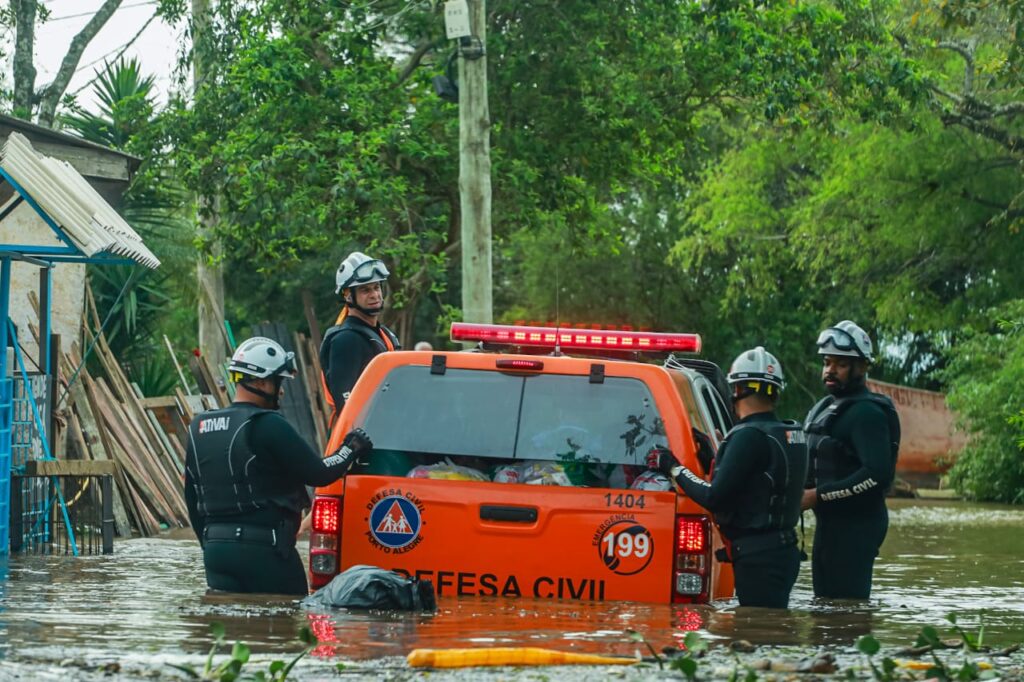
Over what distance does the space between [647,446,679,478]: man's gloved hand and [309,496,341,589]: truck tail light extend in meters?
1.47

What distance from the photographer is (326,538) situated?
859cm

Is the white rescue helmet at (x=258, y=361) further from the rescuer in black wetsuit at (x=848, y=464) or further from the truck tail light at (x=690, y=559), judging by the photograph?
the rescuer in black wetsuit at (x=848, y=464)

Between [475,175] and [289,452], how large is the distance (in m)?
10.6

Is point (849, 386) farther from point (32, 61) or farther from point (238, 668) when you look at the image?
point (32, 61)

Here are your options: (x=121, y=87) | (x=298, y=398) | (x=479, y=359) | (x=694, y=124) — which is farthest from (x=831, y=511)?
(x=121, y=87)

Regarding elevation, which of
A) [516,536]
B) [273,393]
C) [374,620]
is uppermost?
[273,393]

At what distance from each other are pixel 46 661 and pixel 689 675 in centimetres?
245

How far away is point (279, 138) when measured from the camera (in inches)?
954

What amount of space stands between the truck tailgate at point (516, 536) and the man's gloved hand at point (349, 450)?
0.16m

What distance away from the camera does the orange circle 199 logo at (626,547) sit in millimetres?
8375

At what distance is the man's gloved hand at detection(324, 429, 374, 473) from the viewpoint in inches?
331

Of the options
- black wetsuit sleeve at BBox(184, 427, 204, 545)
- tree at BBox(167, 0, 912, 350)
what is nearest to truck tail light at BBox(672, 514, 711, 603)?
black wetsuit sleeve at BBox(184, 427, 204, 545)

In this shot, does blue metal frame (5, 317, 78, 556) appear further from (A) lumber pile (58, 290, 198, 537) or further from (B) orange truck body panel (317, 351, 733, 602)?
(B) orange truck body panel (317, 351, 733, 602)

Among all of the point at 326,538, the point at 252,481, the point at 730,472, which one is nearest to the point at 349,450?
the point at 326,538
